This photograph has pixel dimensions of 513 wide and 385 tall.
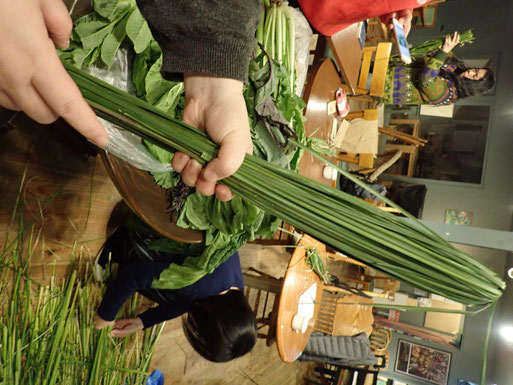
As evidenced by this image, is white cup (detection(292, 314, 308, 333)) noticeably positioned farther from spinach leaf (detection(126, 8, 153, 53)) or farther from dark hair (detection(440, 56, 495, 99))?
dark hair (detection(440, 56, 495, 99))

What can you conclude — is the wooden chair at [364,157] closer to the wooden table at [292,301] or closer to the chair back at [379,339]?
the wooden table at [292,301]

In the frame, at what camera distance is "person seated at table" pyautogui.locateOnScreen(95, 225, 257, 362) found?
4.05 feet

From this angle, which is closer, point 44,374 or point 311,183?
point 311,183

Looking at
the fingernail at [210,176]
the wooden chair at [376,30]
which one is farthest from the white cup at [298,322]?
the wooden chair at [376,30]

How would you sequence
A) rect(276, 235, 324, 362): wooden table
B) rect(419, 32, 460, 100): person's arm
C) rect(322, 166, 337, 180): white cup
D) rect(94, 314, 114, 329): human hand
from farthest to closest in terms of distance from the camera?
rect(419, 32, 460, 100): person's arm → rect(322, 166, 337, 180): white cup → rect(276, 235, 324, 362): wooden table → rect(94, 314, 114, 329): human hand

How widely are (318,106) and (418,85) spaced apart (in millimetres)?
Answer: 1700

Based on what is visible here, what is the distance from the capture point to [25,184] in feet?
4.23

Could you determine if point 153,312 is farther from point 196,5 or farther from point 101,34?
point 196,5

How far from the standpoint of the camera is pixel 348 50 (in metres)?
2.13

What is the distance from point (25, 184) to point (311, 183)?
1213mm

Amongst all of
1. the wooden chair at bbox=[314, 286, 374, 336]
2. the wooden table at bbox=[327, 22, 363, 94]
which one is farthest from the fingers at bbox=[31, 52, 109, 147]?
the wooden chair at bbox=[314, 286, 374, 336]

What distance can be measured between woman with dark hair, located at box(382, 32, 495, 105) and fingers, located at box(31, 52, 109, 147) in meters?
3.21

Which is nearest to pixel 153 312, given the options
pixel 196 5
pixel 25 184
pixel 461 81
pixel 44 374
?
pixel 44 374

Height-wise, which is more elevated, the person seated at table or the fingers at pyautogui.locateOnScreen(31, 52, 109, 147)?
the fingers at pyautogui.locateOnScreen(31, 52, 109, 147)
